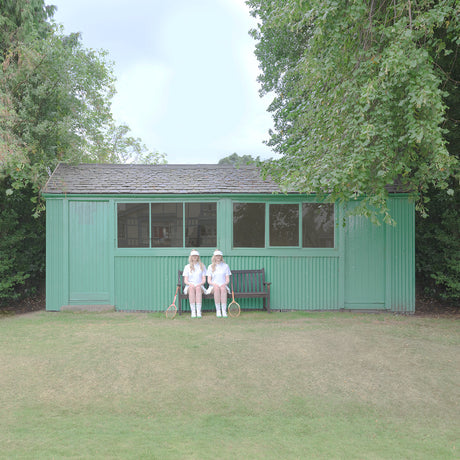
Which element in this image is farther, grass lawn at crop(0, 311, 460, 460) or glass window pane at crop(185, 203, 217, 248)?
glass window pane at crop(185, 203, 217, 248)

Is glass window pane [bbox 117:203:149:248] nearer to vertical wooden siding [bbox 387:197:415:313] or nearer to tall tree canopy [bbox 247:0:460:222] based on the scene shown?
tall tree canopy [bbox 247:0:460:222]

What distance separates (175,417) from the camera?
3635mm

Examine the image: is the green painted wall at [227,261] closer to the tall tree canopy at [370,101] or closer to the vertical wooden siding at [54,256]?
the vertical wooden siding at [54,256]

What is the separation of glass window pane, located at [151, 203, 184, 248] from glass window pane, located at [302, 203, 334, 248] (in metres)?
2.81

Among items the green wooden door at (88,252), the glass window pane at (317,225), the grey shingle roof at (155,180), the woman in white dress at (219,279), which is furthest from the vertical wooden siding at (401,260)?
the green wooden door at (88,252)

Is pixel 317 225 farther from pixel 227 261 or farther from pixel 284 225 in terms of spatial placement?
pixel 227 261

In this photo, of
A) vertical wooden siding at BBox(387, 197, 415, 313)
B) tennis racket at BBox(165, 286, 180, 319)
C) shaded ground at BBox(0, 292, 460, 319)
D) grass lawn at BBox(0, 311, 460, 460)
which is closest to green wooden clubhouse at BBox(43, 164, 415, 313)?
vertical wooden siding at BBox(387, 197, 415, 313)

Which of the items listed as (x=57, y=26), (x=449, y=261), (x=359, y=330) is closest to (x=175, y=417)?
(x=359, y=330)

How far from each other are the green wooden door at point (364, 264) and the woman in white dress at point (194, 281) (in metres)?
3.29

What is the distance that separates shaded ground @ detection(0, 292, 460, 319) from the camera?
950 centimetres

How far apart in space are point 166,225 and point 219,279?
1.84m

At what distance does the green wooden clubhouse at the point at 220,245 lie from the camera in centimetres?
876

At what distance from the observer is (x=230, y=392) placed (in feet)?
13.9

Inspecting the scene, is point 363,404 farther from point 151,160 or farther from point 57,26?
point 151,160
